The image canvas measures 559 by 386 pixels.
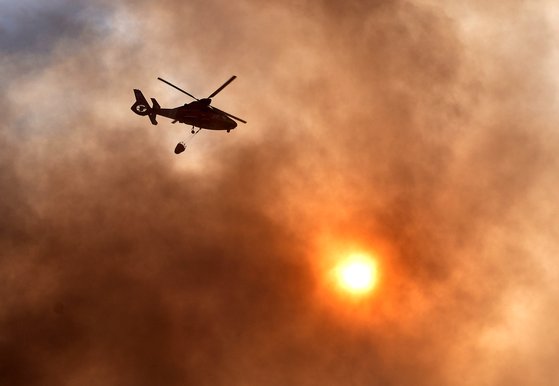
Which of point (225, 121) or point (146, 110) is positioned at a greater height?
point (225, 121)

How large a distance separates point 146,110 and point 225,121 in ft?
51.1

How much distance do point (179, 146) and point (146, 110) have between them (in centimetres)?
1032

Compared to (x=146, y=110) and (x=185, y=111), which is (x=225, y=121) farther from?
(x=146, y=110)

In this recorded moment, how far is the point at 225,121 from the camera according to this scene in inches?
4734

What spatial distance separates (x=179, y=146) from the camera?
116375 mm

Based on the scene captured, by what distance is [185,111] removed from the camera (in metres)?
117

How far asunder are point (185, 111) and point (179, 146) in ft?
22.7

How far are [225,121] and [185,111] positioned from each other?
325 inches

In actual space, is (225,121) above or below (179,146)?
above

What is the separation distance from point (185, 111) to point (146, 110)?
8.18 metres

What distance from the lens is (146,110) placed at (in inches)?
4680

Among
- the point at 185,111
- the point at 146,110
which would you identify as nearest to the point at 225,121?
the point at 185,111
